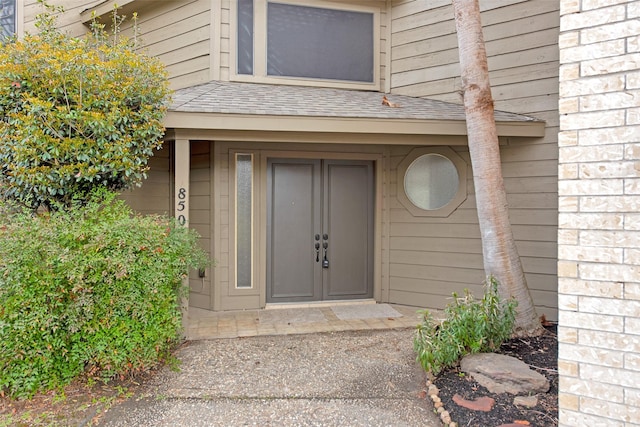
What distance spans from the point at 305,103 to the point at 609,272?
4.01 meters

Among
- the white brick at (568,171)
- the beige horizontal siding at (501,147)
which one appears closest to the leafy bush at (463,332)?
the beige horizontal siding at (501,147)

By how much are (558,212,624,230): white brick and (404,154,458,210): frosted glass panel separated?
3.77 m

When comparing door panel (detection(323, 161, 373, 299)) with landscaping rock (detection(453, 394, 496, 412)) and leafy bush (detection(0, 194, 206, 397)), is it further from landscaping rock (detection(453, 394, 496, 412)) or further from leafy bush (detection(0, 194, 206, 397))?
landscaping rock (detection(453, 394, 496, 412))

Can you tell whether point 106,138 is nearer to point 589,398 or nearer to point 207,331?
point 207,331

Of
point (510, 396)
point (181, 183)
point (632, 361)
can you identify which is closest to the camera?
point (632, 361)

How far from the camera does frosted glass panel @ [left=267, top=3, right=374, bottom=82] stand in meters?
6.34

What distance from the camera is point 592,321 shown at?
2279 millimetres

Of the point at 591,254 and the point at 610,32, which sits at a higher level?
the point at 610,32

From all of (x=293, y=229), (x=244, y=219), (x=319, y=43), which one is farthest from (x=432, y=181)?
(x=244, y=219)

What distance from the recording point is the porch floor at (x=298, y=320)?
5223 millimetres

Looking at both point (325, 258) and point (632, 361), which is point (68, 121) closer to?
point (325, 258)

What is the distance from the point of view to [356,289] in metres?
6.63

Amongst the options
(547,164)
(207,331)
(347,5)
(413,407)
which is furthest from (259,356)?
(347,5)

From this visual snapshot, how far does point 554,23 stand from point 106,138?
537cm
